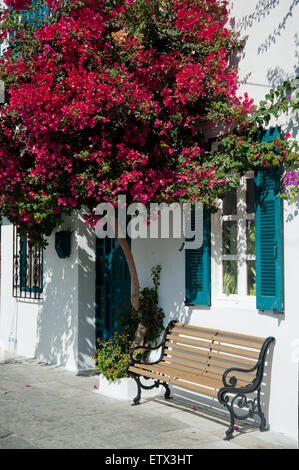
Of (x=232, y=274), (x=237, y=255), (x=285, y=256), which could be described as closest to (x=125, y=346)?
(x=232, y=274)

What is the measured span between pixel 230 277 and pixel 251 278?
304mm

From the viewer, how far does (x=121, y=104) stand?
5996 millimetres

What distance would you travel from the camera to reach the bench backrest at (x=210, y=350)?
579 cm

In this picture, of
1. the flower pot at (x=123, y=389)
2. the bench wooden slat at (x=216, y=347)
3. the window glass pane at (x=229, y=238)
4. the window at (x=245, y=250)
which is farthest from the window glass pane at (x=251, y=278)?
the flower pot at (x=123, y=389)

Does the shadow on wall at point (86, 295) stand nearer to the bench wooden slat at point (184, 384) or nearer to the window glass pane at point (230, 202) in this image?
the bench wooden slat at point (184, 384)

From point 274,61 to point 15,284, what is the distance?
6.78 metres

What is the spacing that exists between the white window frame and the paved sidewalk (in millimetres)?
1272

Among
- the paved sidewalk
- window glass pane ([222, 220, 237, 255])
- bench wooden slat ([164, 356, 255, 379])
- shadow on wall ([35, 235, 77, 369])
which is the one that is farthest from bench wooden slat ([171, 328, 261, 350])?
shadow on wall ([35, 235, 77, 369])

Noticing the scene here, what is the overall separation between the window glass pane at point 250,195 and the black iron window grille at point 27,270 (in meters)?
4.56

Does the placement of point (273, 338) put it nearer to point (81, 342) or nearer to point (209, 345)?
point (209, 345)

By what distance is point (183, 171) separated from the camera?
6309mm

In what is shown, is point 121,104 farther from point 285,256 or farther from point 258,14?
point 285,256

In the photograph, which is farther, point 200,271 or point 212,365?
point 200,271

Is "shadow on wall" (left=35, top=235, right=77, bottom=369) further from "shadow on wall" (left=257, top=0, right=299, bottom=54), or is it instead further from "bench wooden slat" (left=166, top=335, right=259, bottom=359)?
"shadow on wall" (left=257, top=0, right=299, bottom=54)
